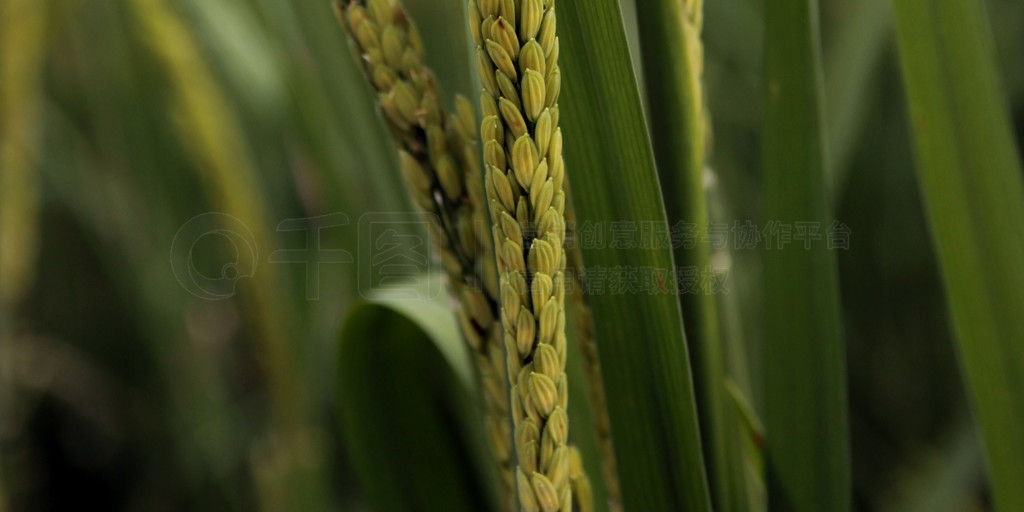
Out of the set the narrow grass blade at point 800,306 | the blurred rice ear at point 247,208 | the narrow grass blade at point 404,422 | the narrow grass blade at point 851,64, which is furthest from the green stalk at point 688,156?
the blurred rice ear at point 247,208

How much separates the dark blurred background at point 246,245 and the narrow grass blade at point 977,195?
0.23 metres

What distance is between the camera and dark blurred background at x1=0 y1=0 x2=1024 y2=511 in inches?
34.6

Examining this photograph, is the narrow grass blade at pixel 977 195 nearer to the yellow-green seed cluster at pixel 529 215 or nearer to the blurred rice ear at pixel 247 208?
the yellow-green seed cluster at pixel 529 215

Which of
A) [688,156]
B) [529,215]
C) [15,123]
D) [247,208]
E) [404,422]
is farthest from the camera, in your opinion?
[247,208]

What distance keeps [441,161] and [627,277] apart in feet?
0.41

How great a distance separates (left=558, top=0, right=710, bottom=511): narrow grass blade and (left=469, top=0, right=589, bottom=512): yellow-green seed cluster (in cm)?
8

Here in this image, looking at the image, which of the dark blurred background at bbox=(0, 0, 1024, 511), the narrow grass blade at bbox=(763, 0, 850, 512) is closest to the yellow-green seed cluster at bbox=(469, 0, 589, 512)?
the narrow grass blade at bbox=(763, 0, 850, 512)

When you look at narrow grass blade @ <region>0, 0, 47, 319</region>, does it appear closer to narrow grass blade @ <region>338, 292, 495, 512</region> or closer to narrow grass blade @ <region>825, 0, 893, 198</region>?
narrow grass blade @ <region>338, 292, 495, 512</region>

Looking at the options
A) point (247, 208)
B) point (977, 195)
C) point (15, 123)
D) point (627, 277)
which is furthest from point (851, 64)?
point (15, 123)

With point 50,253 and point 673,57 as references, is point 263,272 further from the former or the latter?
point 50,253

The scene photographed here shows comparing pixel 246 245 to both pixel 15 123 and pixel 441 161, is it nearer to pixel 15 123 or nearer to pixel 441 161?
pixel 15 123

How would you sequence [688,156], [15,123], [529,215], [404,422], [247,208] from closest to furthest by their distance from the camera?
[529,215] → [688,156] → [404,422] → [15,123] → [247,208]

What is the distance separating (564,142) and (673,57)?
0.08 metres

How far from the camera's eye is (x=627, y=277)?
453 millimetres
